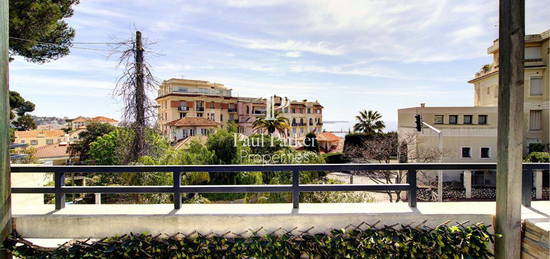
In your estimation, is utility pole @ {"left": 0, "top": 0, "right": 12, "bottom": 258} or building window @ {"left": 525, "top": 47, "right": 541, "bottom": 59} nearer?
utility pole @ {"left": 0, "top": 0, "right": 12, "bottom": 258}

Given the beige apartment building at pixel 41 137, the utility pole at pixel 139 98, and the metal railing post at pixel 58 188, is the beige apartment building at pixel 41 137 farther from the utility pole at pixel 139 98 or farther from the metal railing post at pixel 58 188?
the metal railing post at pixel 58 188

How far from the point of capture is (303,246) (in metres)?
2.71

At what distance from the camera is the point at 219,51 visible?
11039mm

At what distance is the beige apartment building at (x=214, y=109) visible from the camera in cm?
3306

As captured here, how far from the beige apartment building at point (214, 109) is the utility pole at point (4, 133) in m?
28.6

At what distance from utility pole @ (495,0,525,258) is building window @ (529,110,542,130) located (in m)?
22.5

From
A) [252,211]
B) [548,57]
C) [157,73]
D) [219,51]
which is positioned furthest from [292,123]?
[252,211]

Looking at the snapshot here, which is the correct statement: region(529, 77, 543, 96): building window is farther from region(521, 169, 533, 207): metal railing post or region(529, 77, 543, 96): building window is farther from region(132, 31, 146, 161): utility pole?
region(132, 31, 146, 161): utility pole

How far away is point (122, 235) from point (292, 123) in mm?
43209

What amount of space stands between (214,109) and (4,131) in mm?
38677

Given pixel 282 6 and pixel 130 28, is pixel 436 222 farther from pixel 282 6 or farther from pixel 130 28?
pixel 130 28

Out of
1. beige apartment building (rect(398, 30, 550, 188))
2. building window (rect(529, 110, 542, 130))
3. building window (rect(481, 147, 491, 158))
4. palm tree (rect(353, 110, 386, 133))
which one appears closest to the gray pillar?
beige apartment building (rect(398, 30, 550, 188))

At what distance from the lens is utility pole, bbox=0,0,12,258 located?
271cm

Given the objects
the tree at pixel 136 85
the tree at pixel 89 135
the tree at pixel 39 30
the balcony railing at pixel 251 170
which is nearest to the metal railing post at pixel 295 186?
the balcony railing at pixel 251 170
